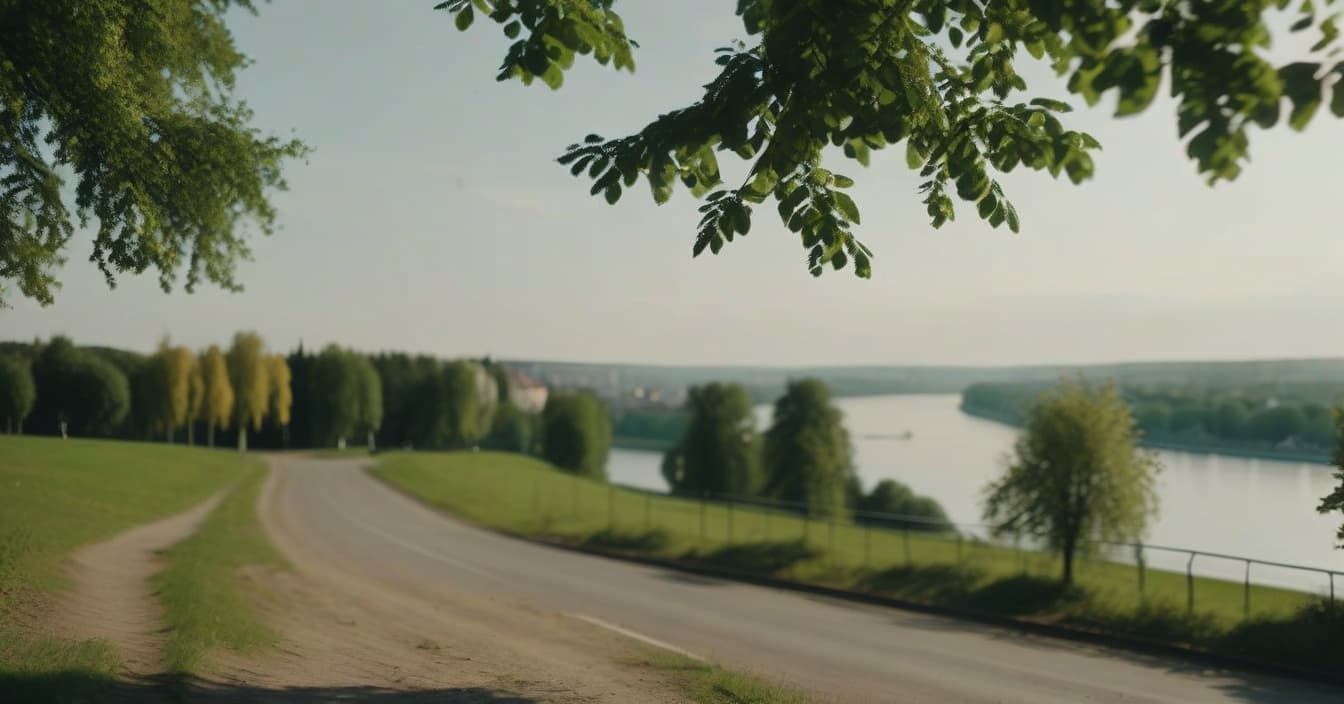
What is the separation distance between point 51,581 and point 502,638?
589cm

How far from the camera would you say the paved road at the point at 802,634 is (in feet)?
43.3

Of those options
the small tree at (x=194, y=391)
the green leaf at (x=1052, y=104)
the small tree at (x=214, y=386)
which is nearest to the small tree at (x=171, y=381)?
the small tree at (x=194, y=391)

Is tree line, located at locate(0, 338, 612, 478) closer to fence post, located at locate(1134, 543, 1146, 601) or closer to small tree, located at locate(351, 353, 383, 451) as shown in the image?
small tree, located at locate(351, 353, 383, 451)

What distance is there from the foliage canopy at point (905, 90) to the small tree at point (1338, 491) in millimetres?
11087

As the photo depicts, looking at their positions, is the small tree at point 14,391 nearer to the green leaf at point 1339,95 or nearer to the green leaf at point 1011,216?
the green leaf at point 1011,216

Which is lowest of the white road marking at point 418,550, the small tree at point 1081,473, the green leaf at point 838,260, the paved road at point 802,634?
the white road marking at point 418,550

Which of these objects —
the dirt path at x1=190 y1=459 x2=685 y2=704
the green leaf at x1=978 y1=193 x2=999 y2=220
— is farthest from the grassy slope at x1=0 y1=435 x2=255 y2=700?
the green leaf at x1=978 y1=193 x2=999 y2=220

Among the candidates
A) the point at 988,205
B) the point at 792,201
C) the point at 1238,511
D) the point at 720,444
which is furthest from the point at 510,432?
the point at 988,205

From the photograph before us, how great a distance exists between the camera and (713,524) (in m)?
46.2

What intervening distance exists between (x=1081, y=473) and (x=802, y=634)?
8.40m

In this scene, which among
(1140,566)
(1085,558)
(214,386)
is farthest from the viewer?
(214,386)

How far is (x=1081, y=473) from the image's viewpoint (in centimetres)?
2156

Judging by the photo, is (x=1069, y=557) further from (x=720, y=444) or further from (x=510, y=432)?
(x=510, y=432)

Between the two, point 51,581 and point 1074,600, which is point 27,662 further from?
point 1074,600
